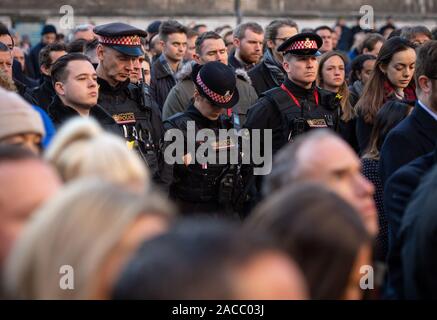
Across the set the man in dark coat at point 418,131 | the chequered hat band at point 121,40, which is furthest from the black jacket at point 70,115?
the man in dark coat at point 418,131

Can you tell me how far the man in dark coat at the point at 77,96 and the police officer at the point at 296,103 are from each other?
54.0 inches

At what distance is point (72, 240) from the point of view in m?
2.24

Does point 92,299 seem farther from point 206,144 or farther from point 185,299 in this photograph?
point 206,144

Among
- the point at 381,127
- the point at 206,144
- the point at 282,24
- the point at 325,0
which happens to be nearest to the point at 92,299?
the point at 381,127

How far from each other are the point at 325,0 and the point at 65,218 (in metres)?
29.8

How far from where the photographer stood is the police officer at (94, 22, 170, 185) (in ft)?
24.3

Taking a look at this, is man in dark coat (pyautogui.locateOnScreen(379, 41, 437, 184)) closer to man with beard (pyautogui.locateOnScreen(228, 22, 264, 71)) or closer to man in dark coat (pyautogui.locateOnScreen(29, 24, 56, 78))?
man with beard (pyautogui.locateOnScreen(228, 22, 264, 71))

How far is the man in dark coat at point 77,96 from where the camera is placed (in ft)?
22.7

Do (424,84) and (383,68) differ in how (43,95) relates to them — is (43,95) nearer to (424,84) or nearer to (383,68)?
(383,68)

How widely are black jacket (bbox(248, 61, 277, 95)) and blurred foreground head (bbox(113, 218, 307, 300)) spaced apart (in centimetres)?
822

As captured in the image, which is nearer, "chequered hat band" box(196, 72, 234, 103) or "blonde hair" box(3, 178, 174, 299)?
"blonde hair" box(3, 178, 174, 299)

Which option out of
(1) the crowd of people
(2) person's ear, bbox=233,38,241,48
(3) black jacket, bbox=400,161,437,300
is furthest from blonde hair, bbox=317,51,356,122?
(3) black jacket, bbox=400,161,437,300

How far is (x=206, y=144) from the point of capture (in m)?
7.61
